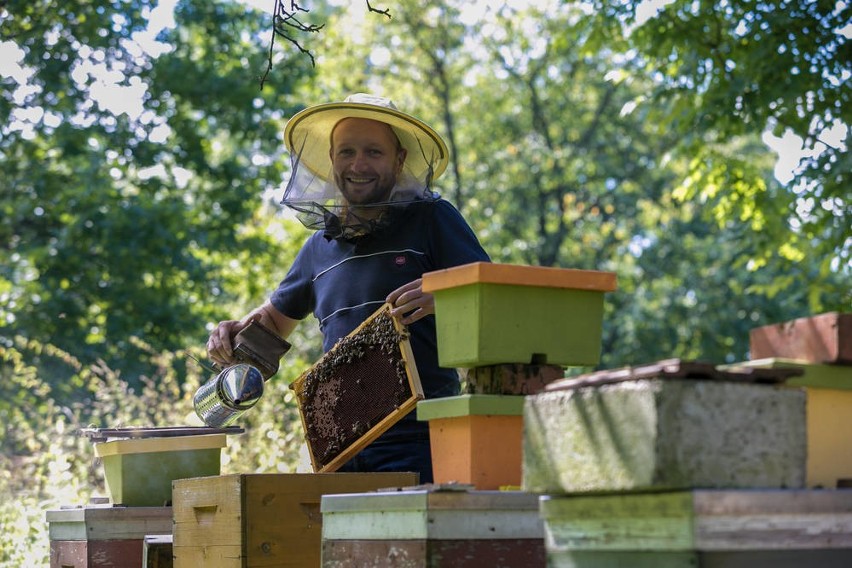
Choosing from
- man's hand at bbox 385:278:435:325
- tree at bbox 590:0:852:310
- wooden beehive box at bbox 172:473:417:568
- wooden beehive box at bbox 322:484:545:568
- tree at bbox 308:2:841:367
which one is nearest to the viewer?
wooden beehive box at bbox 322:484:545:568

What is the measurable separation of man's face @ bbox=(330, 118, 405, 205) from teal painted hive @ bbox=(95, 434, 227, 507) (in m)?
A: 0.89

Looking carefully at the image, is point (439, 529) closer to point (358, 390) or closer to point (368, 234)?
point (358, 390)

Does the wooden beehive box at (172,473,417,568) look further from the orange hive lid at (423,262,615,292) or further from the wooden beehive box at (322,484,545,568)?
the orange hive lid at (423,262,615,292)

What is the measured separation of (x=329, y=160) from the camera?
4191mm

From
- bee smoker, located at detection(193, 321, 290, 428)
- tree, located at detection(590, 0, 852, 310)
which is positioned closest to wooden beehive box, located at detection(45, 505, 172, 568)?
bee smoker, located at detection(193, 321, 290, 428)

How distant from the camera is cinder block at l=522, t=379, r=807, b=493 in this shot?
1.79m

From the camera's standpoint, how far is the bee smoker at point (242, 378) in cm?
347

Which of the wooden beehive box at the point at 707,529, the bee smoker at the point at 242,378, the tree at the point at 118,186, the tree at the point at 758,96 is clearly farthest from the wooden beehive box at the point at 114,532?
the tree at the point at 118,186

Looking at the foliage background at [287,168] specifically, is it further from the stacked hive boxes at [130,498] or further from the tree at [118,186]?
the stacked hive boxes at [130,498]

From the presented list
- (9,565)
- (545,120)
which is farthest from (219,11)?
(9,565)

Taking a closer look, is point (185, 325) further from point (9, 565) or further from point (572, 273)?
point (572, 273)

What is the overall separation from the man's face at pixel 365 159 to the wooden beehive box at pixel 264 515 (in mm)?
1105

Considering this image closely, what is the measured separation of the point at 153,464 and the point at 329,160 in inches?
46.5

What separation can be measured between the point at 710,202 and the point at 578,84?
13537 millimetres
